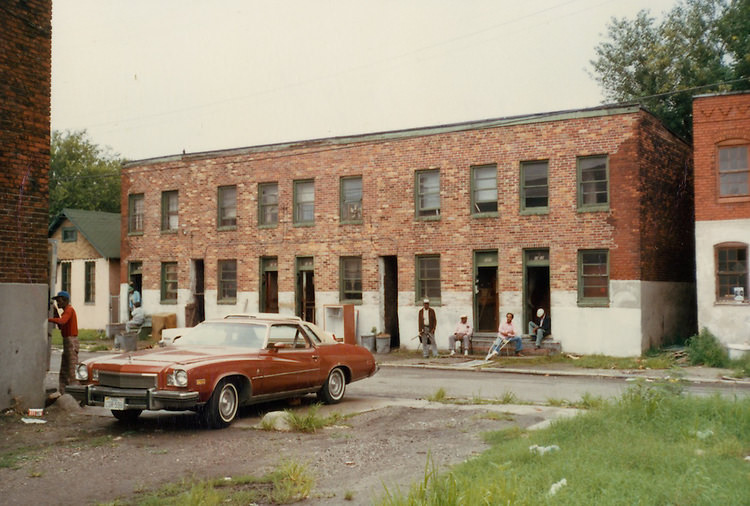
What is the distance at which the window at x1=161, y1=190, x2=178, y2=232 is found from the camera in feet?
103

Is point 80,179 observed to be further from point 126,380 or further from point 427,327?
point 126,380

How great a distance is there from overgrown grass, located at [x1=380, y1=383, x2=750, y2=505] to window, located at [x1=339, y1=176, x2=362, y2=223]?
18.1 meters

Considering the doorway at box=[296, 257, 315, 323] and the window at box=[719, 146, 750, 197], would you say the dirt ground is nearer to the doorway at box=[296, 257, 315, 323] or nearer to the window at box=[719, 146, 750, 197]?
the window at box=[719, 146, 750, 197]

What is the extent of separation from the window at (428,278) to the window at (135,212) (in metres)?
13.2

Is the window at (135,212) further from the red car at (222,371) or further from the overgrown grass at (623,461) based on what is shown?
the overgrown grass at (623,461)

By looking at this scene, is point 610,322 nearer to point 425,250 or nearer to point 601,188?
point 601,188

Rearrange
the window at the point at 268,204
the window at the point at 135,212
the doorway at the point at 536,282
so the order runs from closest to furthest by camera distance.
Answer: the doorway at the point at 536,282 → the window at the point at 268,204 → the window at the point at 135,212

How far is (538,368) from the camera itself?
20.4 metres

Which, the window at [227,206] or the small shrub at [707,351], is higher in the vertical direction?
the window at [227,206]

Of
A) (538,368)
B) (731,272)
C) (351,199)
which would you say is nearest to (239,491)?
(538,368)

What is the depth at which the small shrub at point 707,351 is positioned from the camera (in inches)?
810

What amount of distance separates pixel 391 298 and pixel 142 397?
57.4ft

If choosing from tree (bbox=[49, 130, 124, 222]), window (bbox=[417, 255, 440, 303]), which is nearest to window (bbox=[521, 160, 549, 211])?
window (bbox=[417, 255, 440, 303])

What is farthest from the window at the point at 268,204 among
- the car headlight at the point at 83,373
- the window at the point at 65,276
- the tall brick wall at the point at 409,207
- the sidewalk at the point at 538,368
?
the car headlight at the point at 83,373
